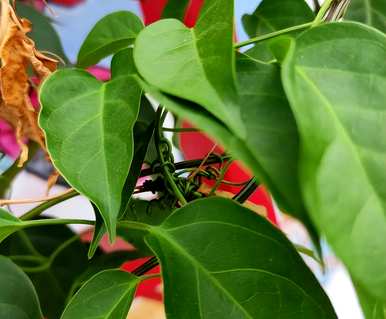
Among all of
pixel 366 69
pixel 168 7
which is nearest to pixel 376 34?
pixel 366 69

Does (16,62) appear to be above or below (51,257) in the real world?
above

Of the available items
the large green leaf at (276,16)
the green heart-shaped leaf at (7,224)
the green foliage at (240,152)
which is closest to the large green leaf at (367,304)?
the green foliage at (240,152)

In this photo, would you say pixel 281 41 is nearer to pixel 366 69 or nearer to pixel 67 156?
pixel 366 69

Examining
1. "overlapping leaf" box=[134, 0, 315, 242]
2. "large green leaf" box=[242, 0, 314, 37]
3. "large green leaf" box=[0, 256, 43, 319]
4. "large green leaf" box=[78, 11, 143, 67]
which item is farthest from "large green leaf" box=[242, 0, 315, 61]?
"large green leaf" box=[0, 256, 43, 319]

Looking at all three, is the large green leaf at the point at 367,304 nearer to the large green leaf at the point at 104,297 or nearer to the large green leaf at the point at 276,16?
the large green leaf at the point at 104,297

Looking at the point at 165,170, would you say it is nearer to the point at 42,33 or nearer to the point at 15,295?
the point at 15,295

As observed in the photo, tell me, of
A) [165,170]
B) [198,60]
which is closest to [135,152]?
[165,170]
